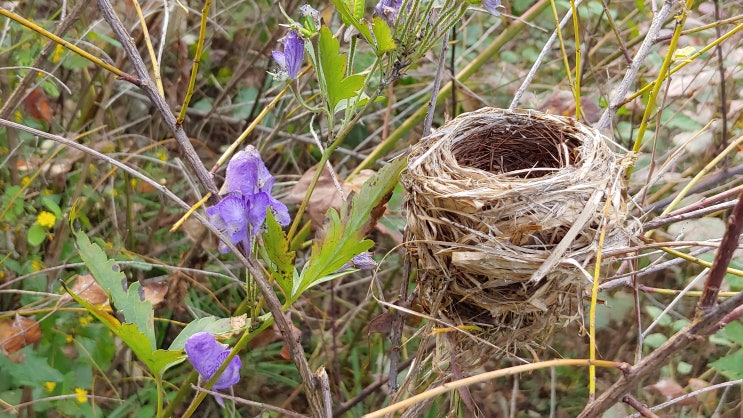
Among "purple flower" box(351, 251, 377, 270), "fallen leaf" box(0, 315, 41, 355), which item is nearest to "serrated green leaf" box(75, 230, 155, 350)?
"purple flower" box(351, 251, 377, 270)

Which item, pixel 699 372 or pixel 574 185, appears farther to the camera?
pixel 699 372

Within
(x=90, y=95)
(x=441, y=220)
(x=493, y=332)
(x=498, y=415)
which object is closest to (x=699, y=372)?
(x=498, y=415)

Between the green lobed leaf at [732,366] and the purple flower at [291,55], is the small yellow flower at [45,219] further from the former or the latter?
the green lobed leaf at [732,366]

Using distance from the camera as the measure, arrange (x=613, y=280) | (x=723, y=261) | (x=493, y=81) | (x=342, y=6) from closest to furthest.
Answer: (x=723, y=261), (x=342, y=6), (x=613, y=280), (x=493, y=81)

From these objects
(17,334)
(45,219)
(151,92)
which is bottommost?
(17,334)

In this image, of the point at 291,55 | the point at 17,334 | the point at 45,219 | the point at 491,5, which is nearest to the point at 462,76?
the point at 491,5

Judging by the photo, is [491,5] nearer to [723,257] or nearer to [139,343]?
[723,257]

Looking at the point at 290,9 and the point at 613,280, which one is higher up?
the point at 290,9

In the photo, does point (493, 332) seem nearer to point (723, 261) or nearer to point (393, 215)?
point (723, 261)
